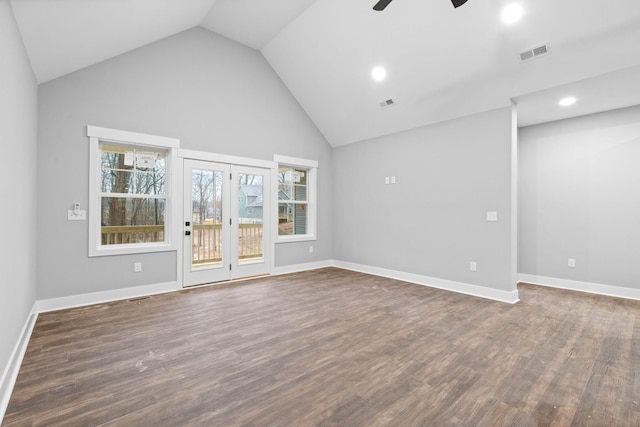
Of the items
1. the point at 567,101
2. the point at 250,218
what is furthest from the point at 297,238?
the point at 567,101

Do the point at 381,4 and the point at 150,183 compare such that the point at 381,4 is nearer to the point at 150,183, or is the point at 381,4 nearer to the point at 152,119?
the point at 152,119

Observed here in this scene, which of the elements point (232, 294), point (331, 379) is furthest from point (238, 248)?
point (331, 379)

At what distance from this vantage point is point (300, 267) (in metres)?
5.99

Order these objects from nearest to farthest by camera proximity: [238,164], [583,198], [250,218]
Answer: [583,198], [238,164], [250,218]

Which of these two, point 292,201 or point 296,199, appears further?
point 296,199

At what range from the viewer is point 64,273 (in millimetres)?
3592

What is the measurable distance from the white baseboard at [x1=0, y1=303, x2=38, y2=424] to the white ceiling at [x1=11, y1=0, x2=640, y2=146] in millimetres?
2640

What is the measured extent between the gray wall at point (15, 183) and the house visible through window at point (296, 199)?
11.5 feet

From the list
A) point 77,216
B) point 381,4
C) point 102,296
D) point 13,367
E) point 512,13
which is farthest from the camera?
point 102,296

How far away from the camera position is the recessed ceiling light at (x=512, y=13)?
3031mm

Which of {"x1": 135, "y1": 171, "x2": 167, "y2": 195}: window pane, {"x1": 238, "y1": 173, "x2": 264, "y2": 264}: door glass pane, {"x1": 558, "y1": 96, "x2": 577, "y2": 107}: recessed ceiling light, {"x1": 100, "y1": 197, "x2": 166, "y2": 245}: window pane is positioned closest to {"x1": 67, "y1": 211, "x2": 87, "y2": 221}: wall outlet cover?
{"x1": 100, "y1": 197, "x2": 166, "y2": 245}: window pane

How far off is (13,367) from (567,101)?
6.42m

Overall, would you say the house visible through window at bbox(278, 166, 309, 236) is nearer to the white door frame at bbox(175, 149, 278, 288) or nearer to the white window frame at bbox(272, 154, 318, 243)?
the white window frame at bbox(272, 154, 318, 243)

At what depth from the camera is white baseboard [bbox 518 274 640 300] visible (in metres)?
4.14
